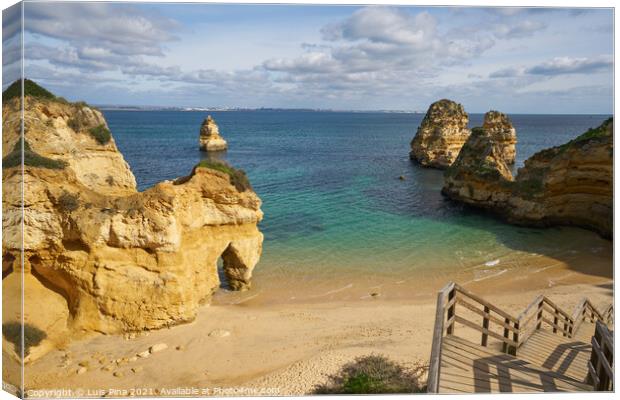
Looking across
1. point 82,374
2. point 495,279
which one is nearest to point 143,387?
point 82,374

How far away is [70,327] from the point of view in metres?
13.6

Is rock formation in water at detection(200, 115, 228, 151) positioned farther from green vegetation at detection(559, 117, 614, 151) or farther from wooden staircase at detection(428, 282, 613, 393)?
wooden staircase at detection(428, 282, 613, 393)

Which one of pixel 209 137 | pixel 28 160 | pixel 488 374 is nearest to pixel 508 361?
pixel 488 374

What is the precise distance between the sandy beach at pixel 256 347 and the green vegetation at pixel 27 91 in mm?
5933

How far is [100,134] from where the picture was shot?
52.0 ft

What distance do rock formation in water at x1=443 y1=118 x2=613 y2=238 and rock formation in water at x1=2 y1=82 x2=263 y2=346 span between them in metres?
23.0

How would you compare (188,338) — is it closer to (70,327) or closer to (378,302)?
(70,327)

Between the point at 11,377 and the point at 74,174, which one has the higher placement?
the point at 74,174

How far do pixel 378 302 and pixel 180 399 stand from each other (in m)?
10.8

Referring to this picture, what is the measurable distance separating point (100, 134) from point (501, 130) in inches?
1958

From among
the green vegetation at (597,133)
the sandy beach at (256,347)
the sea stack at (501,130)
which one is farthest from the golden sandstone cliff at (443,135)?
the sandy beach at (256,347)

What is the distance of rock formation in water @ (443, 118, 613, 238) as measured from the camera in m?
26.5

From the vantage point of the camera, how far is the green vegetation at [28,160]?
10.3m

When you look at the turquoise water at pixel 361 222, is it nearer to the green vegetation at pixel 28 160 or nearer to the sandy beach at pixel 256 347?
the sandy beach at pixel 256 347
